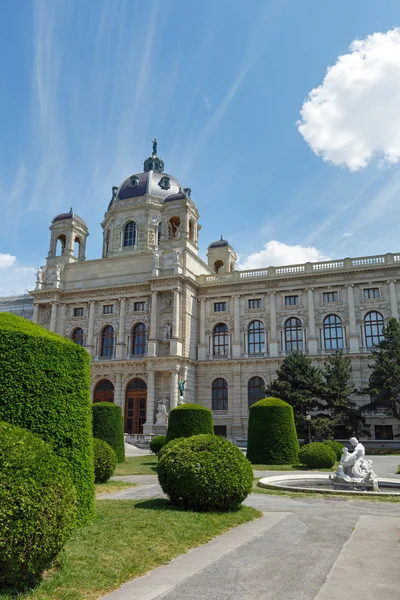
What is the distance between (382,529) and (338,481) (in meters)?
6.01

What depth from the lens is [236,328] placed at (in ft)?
154

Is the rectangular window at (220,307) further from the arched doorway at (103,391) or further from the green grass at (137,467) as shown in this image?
the green grass at (137,467)

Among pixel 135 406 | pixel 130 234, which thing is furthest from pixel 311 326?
pixel 130 234

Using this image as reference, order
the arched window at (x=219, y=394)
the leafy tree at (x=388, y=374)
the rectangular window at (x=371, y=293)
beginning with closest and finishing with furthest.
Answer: the leafy tree at (x=388, y=374)
the rectangular window at (x=371, y=293)
the arched window at (x=219, y=394)

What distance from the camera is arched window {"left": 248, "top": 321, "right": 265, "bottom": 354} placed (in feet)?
152

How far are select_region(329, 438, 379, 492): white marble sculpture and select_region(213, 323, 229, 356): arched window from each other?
31534 mm

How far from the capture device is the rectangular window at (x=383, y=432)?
39.8 metres

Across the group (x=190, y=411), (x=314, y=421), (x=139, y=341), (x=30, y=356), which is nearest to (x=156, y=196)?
(x=139, y=341)

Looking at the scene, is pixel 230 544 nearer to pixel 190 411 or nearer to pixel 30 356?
pixel 30 356

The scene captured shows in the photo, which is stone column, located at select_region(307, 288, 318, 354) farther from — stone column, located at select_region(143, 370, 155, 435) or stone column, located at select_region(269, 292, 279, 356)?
stone column, located at select_region(143, 370, 155, 435)

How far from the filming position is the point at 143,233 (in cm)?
5691

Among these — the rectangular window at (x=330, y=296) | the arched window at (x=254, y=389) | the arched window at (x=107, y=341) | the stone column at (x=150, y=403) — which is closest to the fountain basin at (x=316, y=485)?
the arched window at (x=254, y=389)

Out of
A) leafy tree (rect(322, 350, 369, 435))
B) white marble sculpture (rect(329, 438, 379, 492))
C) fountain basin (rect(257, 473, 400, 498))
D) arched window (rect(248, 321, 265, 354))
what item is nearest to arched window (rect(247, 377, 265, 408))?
arched window (rect(248, 321, 265, 354))

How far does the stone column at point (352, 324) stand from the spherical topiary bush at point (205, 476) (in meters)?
33.5
